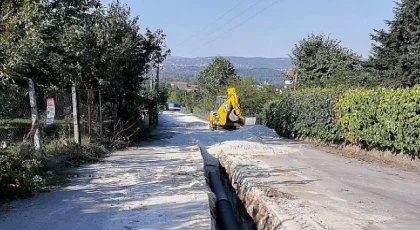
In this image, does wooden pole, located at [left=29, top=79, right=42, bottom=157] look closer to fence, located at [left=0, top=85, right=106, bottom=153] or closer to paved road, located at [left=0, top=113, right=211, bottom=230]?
fence, located at [left=0, top=85, right=106, bottom=153]

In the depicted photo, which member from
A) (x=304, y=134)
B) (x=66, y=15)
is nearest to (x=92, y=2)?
(x=66, y=15)

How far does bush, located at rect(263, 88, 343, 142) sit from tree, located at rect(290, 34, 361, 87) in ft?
31.1

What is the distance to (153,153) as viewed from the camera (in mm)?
14602

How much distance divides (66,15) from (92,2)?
151 cm

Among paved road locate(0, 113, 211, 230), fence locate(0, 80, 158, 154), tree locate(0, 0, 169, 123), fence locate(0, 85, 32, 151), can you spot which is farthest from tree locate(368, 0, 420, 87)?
fence locate(0, 85, 32, 151)

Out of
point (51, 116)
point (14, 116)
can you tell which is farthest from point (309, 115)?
point (14, 116)

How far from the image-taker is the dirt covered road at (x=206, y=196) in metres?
6.60

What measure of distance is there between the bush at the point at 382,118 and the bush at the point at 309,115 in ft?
3.14

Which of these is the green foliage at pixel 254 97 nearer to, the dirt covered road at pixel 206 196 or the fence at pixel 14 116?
the dirt covered road at pixel 206 196

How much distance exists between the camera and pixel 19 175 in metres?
8.05

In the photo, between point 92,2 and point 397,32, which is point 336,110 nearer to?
point 92,2

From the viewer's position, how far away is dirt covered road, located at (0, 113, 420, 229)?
660 centimetres

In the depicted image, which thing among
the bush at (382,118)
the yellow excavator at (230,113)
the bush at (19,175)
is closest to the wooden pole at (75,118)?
the bush at (19,175)

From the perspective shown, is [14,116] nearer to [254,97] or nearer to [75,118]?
[75,118]
